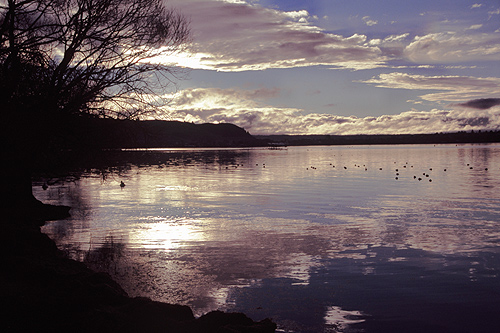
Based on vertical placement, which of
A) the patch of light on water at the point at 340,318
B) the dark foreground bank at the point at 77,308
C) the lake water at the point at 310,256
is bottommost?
the patch of light on water at the point at 340,318

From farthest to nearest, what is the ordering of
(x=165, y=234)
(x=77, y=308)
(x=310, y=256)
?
(x=165, y=234)
(x=310, y=256)
(x=77, y=308)

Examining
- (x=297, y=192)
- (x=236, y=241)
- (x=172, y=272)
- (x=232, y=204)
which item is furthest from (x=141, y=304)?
(x=297, y=192)

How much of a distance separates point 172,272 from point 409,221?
1032 centimetres

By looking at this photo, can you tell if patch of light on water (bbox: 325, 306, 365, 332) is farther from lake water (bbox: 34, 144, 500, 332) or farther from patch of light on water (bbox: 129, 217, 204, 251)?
patch of light on water (bbox: 129, 217, 204, 251)

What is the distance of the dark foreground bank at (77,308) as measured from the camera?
5.82m

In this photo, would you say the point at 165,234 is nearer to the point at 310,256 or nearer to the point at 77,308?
the point at 310,256

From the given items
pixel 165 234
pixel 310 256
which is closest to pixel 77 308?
pixel 310 256

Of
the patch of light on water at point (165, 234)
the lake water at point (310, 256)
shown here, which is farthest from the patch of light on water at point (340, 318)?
the patch of light on water at point (165, 234)

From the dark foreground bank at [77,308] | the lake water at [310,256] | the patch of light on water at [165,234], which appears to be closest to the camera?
the dark foreground bank at [77,308]

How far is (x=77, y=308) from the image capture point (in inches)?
247

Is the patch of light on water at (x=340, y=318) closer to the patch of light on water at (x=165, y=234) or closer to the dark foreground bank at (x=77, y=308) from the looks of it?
the dark foreground bank at (x=77, y=308)

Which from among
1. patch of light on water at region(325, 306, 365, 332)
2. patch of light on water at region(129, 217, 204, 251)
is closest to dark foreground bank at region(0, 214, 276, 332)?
patch of light on water at region(325, 306, 365, 332)

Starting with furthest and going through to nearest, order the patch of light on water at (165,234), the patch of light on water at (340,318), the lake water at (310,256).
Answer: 1. the patch of light on water at (165,234)
2. the lake water at (310,256)
3. the patch of light on water at (340,318)

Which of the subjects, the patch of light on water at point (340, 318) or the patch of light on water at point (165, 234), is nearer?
the patch of light on water at point (340, 318)
